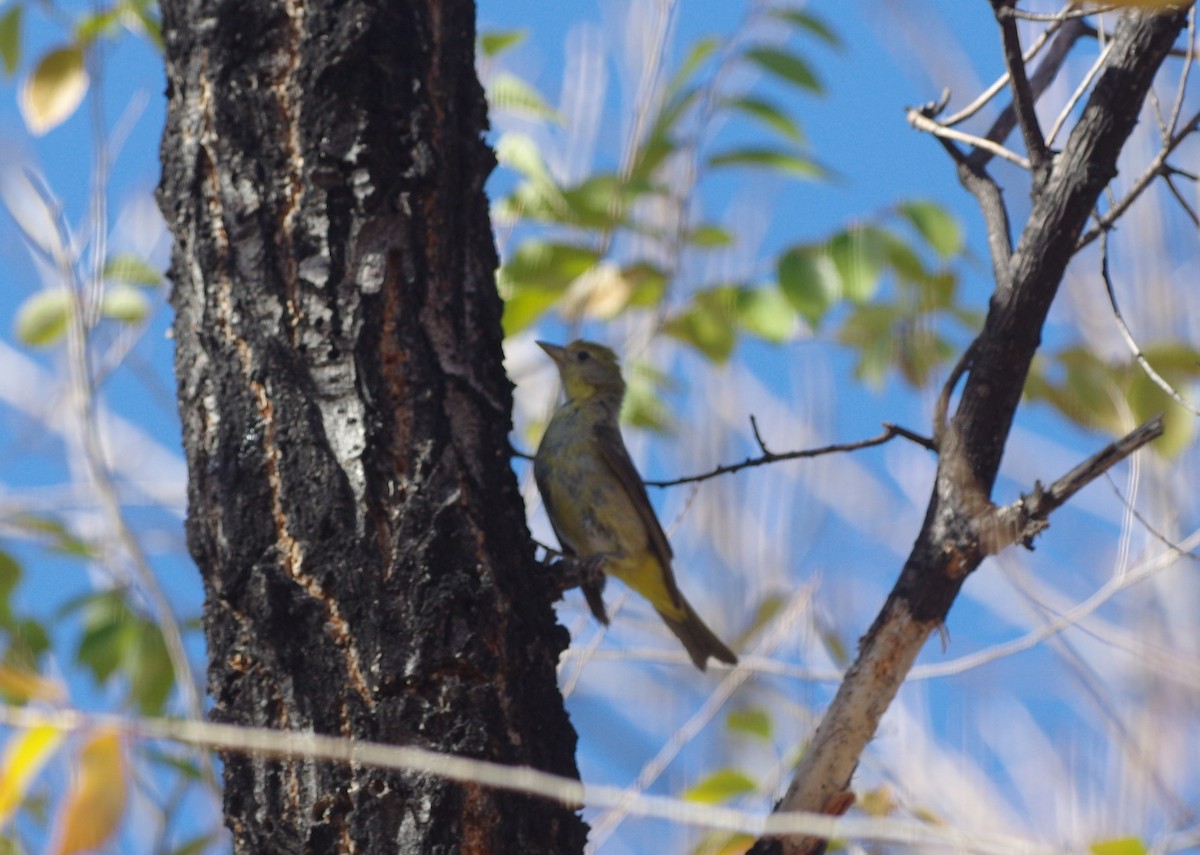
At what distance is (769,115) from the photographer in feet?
14.3

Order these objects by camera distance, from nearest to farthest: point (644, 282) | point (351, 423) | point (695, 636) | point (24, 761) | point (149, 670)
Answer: point (24, 761)
point (351, 423)
point (149, 670)
point (644, 282)
point (695, 636)

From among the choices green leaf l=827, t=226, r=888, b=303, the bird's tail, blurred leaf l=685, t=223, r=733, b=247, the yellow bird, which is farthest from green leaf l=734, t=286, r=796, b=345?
the bird's tail

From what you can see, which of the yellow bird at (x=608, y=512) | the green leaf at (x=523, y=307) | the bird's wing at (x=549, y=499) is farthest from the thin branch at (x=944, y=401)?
the bird's wing at (x=549, y=499)

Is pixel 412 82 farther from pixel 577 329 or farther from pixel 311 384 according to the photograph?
pixel 577 329

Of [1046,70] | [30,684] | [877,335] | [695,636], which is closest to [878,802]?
[695,636]

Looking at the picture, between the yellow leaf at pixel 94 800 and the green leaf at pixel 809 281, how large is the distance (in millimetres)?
2350

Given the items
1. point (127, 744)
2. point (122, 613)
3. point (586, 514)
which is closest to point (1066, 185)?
point (127, 744)

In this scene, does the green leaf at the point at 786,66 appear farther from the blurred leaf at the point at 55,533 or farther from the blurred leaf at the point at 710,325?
the blurred leaf at the point at 55,533

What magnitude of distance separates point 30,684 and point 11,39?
2861mm

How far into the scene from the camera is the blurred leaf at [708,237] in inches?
184

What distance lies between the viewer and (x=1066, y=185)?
105 inches

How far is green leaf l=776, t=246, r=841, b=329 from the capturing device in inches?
155

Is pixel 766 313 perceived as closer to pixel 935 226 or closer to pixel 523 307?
pixel 935 226

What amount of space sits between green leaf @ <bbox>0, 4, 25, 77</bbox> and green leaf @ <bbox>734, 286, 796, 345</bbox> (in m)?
2.31
